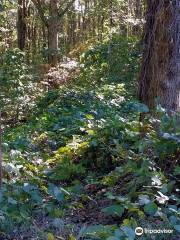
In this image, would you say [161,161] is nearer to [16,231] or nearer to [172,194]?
[172,194]

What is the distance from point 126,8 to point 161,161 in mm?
15795

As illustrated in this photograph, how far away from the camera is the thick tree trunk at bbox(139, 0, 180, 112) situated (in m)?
6.07

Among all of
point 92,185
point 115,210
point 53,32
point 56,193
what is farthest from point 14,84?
point 115,210

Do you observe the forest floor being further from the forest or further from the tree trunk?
Result: the tree trunk

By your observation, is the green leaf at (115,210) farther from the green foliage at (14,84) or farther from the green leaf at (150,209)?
the green foliage at (14,84)

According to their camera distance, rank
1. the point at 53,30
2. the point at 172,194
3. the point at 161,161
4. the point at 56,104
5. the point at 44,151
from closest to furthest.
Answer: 1. the point at 172,194
2. the point at 161,161
3. the point at 44,151
4. the point at 56,104
5. the point at 53,30

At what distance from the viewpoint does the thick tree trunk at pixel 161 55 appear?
607 centimetres

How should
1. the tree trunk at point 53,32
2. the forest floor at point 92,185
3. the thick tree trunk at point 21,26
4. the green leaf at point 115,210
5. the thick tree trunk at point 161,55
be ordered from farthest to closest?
the thick tree trunk at point 21,26
the tree trunk at point 53,32
the thick tree trunk at point 161,55
the green leaf at point 115,210
the forest floor at point 92,185

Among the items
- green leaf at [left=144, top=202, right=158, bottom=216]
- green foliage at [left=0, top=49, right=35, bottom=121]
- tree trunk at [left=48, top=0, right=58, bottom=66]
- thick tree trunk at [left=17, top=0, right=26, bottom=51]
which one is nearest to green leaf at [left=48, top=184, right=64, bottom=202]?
green leaf at [left=144, top=202, right=158, bottom=216]

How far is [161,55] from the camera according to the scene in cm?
617

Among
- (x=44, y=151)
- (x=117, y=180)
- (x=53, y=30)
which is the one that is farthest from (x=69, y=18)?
(x=117, y=180)

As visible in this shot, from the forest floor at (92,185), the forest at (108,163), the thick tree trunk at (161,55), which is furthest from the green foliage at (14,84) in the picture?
the thick tree trunk at (161,55)

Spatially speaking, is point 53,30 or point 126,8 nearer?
point 53,30

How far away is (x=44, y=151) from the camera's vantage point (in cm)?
746
